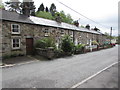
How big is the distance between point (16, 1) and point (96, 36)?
4135cm

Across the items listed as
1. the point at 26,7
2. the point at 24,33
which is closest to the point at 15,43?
the point at 24,33

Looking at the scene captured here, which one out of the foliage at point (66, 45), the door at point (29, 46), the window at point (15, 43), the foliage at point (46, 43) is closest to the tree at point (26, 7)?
the door at point (29, 46)

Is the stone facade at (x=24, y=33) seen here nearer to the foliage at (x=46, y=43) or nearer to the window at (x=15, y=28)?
the window at (x=15, y=28)

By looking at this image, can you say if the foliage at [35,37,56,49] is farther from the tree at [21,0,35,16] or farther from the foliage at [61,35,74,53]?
the tree at [21,0,35,16]

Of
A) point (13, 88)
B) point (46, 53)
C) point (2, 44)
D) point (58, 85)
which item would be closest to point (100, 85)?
point (58, 85)

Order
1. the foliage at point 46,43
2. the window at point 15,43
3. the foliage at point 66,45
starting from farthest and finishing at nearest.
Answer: the foliage at point 66,45 < the foliage at point 46,43 < the window at point 15,43

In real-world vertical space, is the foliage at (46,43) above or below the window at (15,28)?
below

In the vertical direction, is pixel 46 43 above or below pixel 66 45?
above

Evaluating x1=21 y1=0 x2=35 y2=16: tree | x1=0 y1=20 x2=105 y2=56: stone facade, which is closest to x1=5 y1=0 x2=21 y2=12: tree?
x1=21 y1=0 x2=35 y2=16: tree

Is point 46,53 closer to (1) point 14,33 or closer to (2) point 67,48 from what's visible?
(2) point 67,48

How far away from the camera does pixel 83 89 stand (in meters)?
4.26

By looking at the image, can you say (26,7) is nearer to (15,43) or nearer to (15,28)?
(15,28)

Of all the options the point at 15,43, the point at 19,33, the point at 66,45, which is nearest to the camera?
the point at 15,43

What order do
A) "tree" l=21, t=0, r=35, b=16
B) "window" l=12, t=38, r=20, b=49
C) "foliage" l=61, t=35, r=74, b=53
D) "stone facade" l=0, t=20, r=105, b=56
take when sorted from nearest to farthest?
1. "stone facade" l=0, t=20, r=105, b=56
2. "window" l=12, t=38, r=20, b=49
3. "foliage" l=61, t=35, r=74, b=53
4. "tree" l=21, t=0, r=35, b=16
